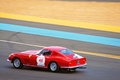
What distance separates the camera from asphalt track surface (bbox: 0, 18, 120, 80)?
14328 millimetres

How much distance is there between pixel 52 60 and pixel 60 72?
557 mm

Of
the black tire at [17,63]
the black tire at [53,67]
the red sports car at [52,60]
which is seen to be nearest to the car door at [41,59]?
the red sports car at [52,60]

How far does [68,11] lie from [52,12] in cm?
126

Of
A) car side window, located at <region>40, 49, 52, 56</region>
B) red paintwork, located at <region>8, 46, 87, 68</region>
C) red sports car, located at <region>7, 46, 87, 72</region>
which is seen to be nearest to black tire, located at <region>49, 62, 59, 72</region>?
red sports car, located at <region>7, 46, 87, 72</region>

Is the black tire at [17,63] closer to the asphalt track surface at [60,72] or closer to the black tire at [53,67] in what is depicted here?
the asphalt track surface at [60,72]

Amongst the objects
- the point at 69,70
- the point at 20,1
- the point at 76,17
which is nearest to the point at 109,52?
the point at 69,70

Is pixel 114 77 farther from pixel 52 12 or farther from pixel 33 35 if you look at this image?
pixel 52 12

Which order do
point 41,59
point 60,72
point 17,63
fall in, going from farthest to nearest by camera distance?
point 17,63
point 41,59
point 60,72

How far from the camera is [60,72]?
1538 centimetres

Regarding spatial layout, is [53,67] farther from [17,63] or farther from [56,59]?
[17,63]

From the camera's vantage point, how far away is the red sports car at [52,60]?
15.1 meters

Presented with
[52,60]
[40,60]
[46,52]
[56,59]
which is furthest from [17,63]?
[56,59]

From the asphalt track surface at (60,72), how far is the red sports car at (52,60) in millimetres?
266

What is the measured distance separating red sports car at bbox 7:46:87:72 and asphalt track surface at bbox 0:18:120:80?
266 mm
